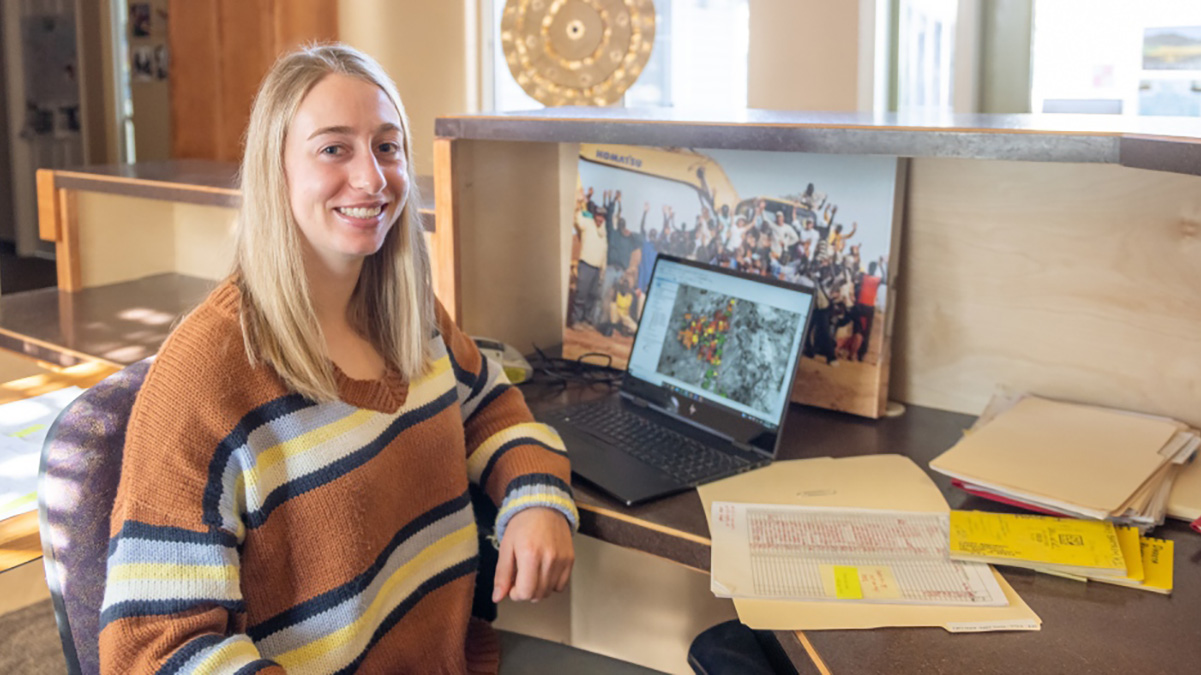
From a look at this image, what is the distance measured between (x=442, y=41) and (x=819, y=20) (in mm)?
1450

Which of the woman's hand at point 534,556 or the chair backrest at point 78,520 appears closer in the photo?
the chair backrest at point 78,520

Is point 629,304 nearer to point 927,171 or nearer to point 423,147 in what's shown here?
point 927,171

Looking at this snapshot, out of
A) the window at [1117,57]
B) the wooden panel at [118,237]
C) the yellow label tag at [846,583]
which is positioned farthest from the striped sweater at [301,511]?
the window at [1117,57]

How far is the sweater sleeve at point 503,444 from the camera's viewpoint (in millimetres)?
1208

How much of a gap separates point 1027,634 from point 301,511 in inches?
26.2

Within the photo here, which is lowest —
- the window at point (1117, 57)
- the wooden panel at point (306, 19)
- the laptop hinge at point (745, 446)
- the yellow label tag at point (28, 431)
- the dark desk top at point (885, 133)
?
the yellow label tag at point (28, 431)

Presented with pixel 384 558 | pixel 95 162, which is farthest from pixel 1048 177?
pixel 95 162

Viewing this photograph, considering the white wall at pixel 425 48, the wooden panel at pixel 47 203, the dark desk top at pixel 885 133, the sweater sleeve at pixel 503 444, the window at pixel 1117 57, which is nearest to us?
the dark desk top at pixel 885 133

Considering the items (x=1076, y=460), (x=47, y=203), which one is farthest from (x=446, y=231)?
(x=47, y=203)

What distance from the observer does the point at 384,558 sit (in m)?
1.09

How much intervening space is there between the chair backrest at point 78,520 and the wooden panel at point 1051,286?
3.44 ft

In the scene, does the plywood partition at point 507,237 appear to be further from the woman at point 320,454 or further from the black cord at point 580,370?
the woman at point 320,454

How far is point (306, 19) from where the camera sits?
4016 millimetres

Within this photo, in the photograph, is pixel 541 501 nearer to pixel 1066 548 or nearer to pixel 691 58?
pixel 1066 548
